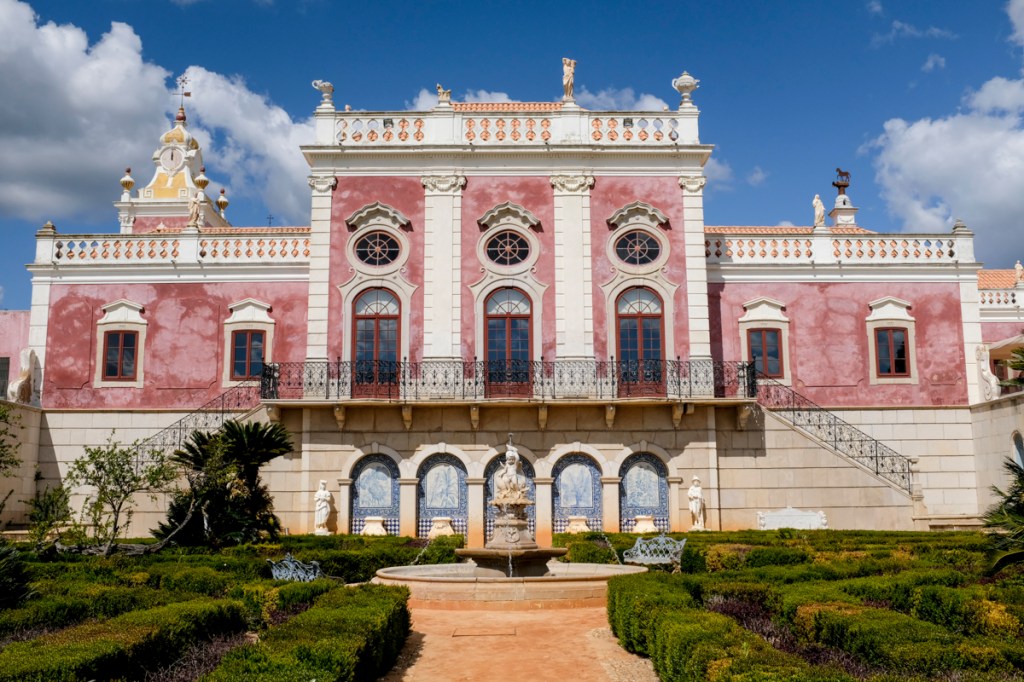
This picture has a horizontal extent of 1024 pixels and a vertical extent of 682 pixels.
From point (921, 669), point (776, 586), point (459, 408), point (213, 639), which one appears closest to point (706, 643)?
point (921, 669)

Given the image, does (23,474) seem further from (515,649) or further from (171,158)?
(171,158)

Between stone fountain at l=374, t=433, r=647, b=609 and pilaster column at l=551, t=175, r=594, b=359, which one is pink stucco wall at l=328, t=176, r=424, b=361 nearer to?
pilaster column at l=551, t=175, r=594, b=359

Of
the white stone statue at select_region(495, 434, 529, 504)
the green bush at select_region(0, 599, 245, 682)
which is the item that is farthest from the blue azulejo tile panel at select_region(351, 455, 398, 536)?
the green bush at select_region(0, 599, 245, 682)

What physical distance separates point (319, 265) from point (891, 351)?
16.1 metres

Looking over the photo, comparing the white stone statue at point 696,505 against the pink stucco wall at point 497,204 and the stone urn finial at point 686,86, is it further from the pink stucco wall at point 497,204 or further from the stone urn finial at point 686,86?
the stone urn finial at point 686,86

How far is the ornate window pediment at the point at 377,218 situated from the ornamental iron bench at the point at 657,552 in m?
11.7

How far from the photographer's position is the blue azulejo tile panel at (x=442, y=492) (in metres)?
24.0

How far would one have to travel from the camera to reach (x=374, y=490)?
24.1 m

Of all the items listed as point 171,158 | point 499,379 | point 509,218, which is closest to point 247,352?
point 499,379

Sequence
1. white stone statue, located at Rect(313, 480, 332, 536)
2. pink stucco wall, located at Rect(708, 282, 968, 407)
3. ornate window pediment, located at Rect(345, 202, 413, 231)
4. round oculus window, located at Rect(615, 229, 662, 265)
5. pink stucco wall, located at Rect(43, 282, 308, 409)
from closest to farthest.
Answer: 1. white stone statue, located at Rect(313, 480, 332, 536)
2. round oculus window, located at Rect(615, 229, 662, 265)
3. ornate window pediment, located at Rect(345, 202, 413, 231)
4. pink stucco wall, located at Rect(43, 282, 308, 409)
5. pink stucco wall, located at Rect(708, 282, 968, 407)

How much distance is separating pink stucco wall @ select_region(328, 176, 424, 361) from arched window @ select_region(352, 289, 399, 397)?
30 cm

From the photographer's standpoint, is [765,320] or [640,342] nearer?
[640,342]

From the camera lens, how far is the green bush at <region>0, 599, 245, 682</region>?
7.50 meters

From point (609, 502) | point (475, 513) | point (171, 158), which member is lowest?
point (475, 513)
